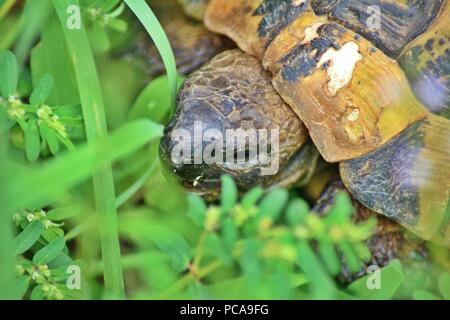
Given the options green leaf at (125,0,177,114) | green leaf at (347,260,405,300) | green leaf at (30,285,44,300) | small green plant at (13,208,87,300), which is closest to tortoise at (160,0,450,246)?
green leaf at (125,0,177,114)

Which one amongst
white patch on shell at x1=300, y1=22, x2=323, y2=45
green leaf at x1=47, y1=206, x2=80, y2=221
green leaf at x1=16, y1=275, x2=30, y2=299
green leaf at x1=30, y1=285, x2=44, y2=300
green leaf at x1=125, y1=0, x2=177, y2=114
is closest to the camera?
green leaf at x1=16, y1=275, x2=30, y2=299

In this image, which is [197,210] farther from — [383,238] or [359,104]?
[383,238]

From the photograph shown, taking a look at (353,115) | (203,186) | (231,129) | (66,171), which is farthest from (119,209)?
(66,171)

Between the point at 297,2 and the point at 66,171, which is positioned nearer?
the point at 66,171

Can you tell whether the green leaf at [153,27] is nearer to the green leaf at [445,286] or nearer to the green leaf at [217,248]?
Answer: the green leaf at [217,248]

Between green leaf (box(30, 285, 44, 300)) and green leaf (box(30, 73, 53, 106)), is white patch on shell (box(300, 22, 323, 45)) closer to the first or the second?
green leaf (box(30, 73, 53, 106))

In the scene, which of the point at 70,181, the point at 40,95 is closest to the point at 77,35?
the point at 40,95
